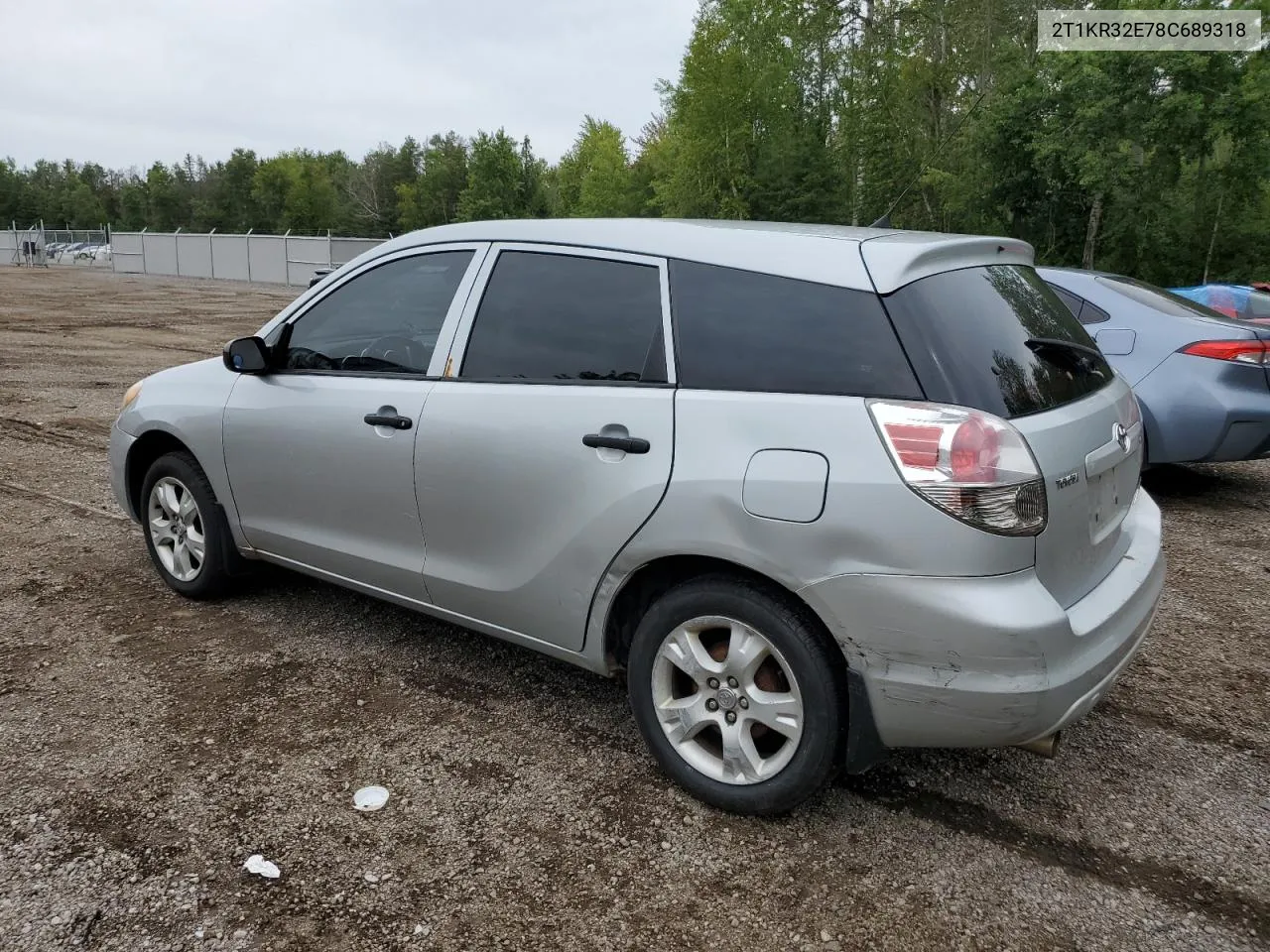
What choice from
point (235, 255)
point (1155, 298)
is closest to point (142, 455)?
point (1155, 298)

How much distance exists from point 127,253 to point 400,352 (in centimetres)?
4752

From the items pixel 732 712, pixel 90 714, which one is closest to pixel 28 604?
pixel 90 714

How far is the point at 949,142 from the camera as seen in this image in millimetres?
34031

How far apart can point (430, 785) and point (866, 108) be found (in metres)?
42.6

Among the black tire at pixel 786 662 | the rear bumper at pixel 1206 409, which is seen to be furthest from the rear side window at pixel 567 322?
the rear bumper at pixel 1206 409

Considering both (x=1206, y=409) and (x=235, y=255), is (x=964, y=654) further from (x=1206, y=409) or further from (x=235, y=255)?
(x=235, y=255)

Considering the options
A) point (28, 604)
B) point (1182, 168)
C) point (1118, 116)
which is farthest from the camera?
point (1182, 168)

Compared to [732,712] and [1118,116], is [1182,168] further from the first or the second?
[732,712]

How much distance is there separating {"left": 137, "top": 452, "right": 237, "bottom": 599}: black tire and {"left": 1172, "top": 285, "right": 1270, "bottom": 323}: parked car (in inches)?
399

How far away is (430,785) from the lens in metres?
3.03

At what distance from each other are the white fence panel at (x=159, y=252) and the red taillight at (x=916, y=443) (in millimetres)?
45319

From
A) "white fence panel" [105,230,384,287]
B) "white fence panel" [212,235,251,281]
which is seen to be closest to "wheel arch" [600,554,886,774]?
"white fence panel" [105,230,384,287]

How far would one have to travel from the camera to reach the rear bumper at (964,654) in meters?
2.39

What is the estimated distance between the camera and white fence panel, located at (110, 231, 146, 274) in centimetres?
4375
